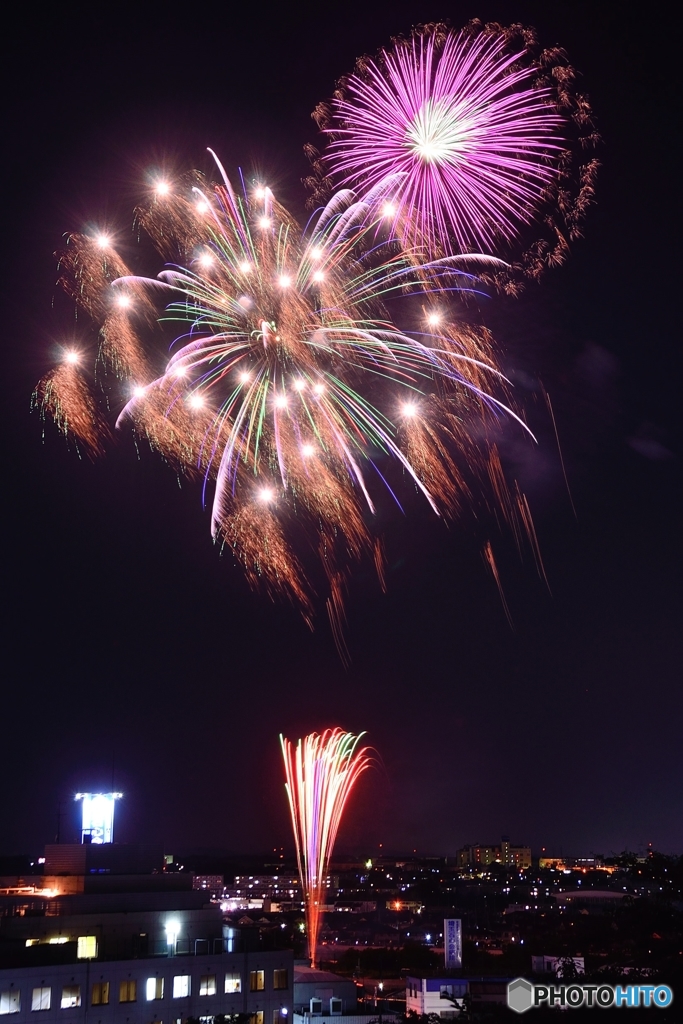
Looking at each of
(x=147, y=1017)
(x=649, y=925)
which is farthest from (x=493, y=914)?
(x=649, y=925)

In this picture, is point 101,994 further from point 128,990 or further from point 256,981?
point 256,981

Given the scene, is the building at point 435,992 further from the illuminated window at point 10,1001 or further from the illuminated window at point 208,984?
the illuminated window at point 10,1001

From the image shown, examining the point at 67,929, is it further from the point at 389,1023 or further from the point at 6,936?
the point at 389,1023

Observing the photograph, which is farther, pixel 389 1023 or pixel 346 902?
pixel 346 902

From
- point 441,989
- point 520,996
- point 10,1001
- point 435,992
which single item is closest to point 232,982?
point 10,1001

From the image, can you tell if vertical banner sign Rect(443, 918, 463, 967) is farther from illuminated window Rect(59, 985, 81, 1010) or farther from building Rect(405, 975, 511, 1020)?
illuminated window Rect(59, 985, 81, 1010)

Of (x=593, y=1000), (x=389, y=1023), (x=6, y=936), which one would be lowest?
(x=389, y=1023)

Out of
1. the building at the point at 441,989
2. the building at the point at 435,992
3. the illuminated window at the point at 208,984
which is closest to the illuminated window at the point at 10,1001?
the illuminated window at the point at 208,984

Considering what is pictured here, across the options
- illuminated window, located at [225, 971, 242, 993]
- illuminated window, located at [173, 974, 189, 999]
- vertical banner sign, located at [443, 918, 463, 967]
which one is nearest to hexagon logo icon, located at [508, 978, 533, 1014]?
illuminated window, located at [173, 974, 189, 999]
